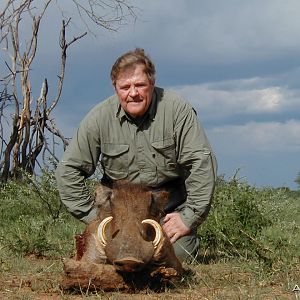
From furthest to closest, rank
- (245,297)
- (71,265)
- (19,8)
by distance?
(19,8), (71,265), (245,297)

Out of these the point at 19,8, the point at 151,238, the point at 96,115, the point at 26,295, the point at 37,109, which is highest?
the point at 19,8

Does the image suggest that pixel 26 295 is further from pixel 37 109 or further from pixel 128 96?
pixel 37 109

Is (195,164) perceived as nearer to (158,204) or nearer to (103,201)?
(158,204)

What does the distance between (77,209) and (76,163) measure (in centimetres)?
35

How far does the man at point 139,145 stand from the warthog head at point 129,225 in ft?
1.92

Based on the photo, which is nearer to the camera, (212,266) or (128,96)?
(128,96)

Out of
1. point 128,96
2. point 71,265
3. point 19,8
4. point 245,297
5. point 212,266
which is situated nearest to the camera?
point 245,297

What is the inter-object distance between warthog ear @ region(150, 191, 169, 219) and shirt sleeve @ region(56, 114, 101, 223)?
72cm

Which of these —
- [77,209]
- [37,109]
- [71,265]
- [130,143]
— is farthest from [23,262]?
[37,109]

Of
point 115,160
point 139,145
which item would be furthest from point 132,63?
point 115,160

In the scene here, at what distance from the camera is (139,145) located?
20.2 feet

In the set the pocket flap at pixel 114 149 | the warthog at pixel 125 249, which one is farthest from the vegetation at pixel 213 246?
the pocket flap at pixel 114 149

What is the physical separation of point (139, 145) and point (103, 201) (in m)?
1.03

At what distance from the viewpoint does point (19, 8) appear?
13.6 m
